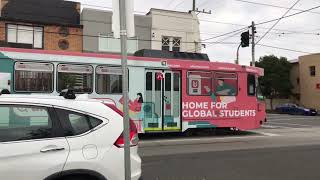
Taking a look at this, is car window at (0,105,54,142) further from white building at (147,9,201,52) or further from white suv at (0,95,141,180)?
white building at (147,9,201,52)

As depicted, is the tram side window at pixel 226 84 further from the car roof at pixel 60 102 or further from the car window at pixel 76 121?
the car window at pixel 76 121

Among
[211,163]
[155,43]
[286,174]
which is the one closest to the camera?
[286,174]

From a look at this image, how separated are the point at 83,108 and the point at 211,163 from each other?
6.66 meters

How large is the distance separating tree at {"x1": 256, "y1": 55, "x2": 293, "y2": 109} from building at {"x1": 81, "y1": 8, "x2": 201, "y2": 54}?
2536cm

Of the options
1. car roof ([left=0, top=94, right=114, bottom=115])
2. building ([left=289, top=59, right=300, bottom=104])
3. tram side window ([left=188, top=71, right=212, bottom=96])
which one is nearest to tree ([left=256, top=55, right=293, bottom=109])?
building ([left=289, top=59, right=300, bottom=104])

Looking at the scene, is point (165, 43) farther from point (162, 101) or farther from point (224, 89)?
point (162, 101)

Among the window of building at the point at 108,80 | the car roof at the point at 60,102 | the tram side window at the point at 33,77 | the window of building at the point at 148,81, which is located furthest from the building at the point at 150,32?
the car roof at the point at 60,102

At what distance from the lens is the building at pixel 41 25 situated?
98.2 feet

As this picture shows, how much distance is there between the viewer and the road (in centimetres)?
1022

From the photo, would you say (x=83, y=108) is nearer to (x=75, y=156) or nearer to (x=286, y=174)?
(x=75, y=156)

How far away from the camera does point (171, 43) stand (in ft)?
116

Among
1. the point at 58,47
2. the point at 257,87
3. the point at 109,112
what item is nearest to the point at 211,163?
the point at 109,112

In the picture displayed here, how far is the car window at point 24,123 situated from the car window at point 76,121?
0.17 meters

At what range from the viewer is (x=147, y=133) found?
18.9 m
